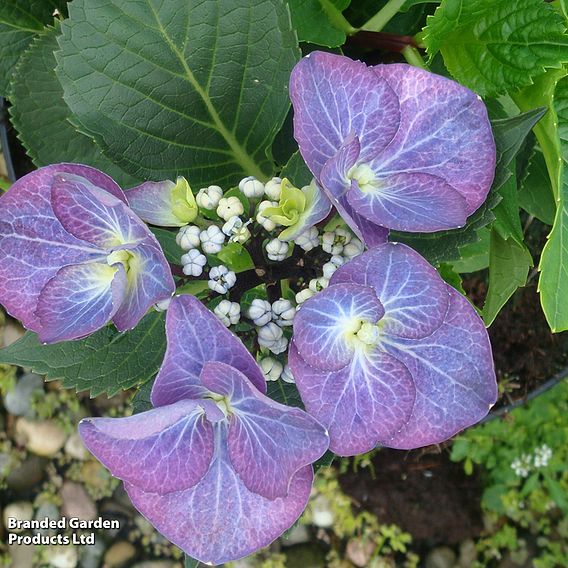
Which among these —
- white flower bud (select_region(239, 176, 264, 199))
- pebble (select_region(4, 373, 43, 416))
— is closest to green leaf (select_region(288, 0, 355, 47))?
white flower bud (select_region(239, 176, 264, 199))

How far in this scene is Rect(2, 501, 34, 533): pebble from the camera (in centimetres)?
122

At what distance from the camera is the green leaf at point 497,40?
1.73ft

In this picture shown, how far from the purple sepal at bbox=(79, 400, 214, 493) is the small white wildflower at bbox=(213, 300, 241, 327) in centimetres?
7

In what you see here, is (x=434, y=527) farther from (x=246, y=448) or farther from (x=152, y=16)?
(x=152, y=16)

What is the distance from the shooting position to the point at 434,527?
4.08ft

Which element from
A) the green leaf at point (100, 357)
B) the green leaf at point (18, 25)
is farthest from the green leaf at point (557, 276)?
the green leaf at point (18, 25)

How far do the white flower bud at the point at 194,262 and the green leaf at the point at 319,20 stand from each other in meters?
0.28

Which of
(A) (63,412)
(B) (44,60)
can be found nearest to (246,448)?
(B) (44,60)

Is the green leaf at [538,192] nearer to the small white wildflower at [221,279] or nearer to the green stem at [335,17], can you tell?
the green stem at [335,17]

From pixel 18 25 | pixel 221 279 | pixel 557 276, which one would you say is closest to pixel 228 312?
pixel 221 279

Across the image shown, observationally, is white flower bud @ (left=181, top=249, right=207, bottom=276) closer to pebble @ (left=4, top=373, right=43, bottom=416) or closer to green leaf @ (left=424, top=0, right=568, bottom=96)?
green leaf @ (left=424, top=0, right=568, bottom=96)

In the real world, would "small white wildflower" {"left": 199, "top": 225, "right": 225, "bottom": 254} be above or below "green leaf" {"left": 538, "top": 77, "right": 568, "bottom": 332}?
above

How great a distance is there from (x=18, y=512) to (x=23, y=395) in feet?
0.68

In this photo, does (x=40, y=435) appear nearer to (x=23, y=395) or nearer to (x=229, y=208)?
(x=23, y=395)
